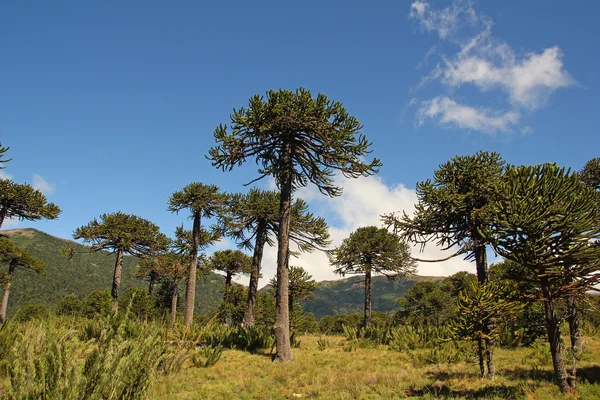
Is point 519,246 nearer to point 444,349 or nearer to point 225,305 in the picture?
point 444,349

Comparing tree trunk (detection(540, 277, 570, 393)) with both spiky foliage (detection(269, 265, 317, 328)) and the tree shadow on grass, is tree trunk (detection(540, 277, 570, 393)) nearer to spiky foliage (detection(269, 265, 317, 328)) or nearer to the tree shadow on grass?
the tree shadow on grass

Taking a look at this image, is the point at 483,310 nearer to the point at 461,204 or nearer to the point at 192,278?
the point at 461,204

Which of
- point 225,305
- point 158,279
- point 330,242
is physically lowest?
point 225,305

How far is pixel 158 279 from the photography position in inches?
1479

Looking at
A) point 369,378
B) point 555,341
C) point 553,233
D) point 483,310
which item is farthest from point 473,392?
point 553,233

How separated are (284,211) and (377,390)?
7142 mm

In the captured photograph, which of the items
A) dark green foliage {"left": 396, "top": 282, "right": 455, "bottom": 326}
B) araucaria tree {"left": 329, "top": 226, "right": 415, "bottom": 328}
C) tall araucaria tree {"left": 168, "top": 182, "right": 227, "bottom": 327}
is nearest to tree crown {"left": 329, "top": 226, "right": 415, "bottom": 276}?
araucaria tree {"left": 329, "top": 226, "right": 415, "bottom": 328}

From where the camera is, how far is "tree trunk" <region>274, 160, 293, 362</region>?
11.9 meters

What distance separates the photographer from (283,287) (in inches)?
493

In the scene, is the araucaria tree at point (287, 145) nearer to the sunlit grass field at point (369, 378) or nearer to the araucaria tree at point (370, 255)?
the sunlit grass field at point (369, 378)

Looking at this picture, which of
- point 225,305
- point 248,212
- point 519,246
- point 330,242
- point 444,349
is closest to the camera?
point 519,246

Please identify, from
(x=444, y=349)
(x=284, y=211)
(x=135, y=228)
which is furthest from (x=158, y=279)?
(x=444, y=349)

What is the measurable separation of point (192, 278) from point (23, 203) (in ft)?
38.5

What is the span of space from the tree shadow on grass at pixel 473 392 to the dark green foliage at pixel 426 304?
105 ft
